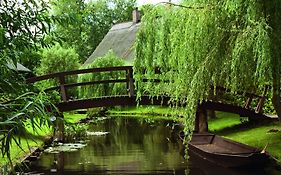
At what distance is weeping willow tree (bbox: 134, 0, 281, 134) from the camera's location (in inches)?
291

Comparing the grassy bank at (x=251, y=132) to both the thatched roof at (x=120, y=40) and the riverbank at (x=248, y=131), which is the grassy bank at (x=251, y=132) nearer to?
the riverbank at (x=248, y=131)

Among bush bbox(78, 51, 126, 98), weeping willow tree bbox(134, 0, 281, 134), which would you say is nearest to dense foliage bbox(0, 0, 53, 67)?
weeping willow tree bbox(134, 0, 281, 134)

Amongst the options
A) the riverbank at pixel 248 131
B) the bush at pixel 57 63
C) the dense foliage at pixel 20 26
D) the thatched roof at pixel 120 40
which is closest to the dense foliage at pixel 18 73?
the dense foliage at pixel 20 26

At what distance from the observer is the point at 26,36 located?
2.34 meters

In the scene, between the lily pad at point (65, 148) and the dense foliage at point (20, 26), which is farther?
the lily pad at point (65, 148)

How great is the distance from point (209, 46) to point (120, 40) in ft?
106

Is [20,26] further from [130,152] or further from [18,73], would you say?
[130,152]

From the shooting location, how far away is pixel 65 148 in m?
16.0

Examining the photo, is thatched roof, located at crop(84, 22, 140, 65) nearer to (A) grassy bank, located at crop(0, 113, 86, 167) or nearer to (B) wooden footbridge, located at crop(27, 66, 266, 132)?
(A) grassy bank, located at crop(0, 113, 86, 167)

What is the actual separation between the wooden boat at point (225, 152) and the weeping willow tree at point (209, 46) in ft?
5.28

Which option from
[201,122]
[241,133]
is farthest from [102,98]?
[241,133]

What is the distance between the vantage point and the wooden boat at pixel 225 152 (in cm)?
1080

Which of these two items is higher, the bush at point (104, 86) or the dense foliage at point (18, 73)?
the dense foliage at point (18, 73)

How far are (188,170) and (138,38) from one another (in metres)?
4.03
